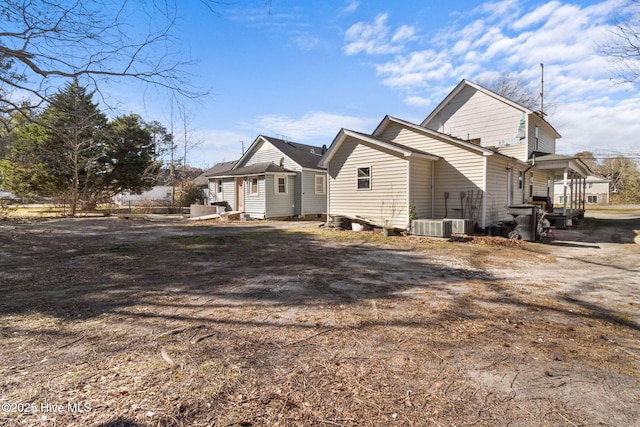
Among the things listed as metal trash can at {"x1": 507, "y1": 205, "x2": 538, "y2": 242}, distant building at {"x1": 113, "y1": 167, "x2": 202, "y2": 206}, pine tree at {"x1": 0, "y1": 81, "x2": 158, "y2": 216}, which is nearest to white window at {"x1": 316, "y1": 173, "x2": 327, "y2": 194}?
pine tree at {"x1": 0, "y1": 81, "x2": 158, "y2": 216}

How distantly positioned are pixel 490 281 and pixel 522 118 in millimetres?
12881

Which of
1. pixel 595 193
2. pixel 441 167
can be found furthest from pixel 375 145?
pixel 595 193

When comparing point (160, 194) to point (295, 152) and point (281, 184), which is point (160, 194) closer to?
point (295, 152)

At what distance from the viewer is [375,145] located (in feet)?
42.7

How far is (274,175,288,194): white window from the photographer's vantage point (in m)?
19.7

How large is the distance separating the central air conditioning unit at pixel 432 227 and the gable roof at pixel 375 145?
8.46ft

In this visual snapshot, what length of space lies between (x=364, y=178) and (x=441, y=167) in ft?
10.7

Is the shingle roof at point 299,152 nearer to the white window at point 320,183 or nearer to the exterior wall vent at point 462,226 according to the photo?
the white window at point 320,183

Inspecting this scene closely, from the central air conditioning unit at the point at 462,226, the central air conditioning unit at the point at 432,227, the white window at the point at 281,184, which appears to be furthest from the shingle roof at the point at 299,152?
the central air conditioning unit at the point at 462,226

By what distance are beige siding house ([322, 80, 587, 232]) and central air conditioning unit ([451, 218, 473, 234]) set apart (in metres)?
1.00

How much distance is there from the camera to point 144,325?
Result: 3.54m

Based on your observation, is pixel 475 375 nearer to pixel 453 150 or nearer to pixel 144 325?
pixel 144 325

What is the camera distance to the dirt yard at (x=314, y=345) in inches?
85.3

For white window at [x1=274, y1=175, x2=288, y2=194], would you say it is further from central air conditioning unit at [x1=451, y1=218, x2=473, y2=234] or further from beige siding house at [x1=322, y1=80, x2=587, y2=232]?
central air conditioning unit at [x1=451, y1=218, x2=473, y2=234]
